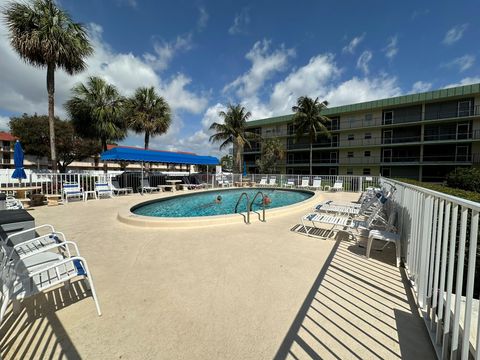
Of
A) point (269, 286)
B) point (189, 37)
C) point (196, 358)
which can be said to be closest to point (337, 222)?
point (269, 286)

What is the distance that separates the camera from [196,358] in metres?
1.80

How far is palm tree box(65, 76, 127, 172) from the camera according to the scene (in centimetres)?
1695

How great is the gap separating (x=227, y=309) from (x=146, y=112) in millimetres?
20329

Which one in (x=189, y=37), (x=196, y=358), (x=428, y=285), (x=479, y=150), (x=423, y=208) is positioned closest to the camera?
(x=196, y=358)

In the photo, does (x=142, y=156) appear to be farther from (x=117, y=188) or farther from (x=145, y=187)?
(x=117, y=188)

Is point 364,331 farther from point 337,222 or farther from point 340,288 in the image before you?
point 337,222

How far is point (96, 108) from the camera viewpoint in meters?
17.0

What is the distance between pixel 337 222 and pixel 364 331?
301 cm

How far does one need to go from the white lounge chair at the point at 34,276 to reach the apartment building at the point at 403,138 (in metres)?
31.1

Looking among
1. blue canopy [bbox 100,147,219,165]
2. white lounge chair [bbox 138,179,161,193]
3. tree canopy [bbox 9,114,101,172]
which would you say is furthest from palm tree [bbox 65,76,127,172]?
tree canopy [bbox 9,114,101,172]

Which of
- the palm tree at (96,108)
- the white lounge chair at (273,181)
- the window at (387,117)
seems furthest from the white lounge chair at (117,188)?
the window at (387,117)

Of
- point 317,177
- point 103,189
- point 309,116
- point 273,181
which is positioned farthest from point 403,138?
point 103,189

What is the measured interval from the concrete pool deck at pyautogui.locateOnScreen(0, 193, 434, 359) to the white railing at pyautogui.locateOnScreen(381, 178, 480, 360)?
239 mm

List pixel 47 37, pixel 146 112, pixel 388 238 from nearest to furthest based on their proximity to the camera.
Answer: pixel 388 238
pixel 47 37
pixel 146 112
